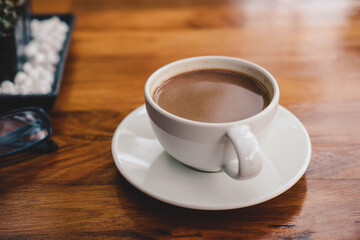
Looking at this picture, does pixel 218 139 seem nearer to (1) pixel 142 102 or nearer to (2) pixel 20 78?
(1) pixel 142 102

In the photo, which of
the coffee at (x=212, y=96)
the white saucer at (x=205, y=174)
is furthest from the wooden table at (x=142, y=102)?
the coffee at (x=212, y=96)

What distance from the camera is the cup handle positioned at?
448 mm

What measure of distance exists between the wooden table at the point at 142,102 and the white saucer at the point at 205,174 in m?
0.03

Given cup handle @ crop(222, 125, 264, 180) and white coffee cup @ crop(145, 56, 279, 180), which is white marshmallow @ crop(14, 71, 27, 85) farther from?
cup handle @ crop(222, 125, 264, 180)

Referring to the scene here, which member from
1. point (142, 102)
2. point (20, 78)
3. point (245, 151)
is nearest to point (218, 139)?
point (245, 151)

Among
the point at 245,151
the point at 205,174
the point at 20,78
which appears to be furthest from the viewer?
the point at 20,78

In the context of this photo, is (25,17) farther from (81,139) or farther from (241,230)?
(241,230)

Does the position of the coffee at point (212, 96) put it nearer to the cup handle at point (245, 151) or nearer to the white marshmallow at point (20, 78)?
the cup handle at point (245, 151)

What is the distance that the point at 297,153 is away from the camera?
57 cm

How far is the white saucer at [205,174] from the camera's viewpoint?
50 centimetres

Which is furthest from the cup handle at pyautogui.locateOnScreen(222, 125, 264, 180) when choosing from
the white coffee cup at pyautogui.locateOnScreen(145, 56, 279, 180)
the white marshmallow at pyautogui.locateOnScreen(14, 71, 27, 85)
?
the white marshmallow at pyautogui.locateOnScreen(14, 71, 27, 85)

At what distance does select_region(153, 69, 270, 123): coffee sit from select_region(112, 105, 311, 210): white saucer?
7cm

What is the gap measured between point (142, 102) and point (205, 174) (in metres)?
0.28

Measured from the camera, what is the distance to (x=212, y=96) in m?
0.61
